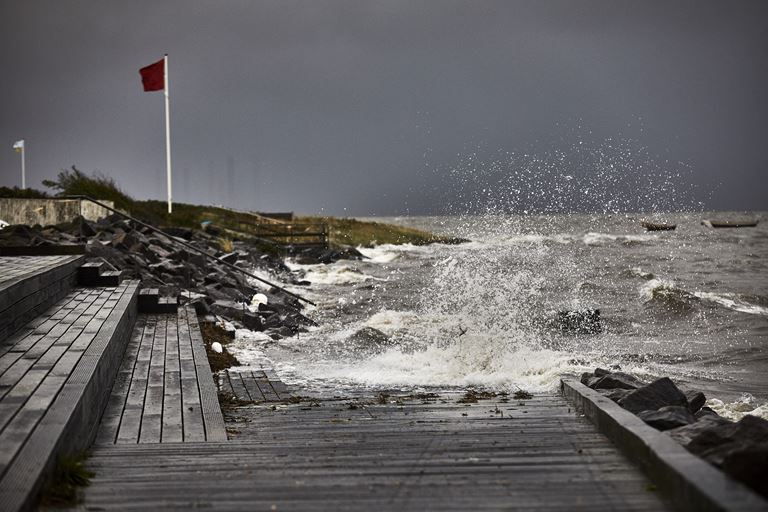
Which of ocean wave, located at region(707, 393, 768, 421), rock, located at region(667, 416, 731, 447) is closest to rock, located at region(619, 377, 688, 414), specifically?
rock, located at region(667, 416, 731, 447)

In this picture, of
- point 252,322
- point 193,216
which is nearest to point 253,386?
point 252,322

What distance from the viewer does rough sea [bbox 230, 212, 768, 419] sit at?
9867 mm

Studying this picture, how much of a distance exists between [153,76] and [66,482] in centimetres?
2657

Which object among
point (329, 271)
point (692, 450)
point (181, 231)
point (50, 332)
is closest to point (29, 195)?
point (181, 231)

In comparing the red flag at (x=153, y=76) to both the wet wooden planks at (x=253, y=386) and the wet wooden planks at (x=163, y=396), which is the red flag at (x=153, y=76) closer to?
the wet wooden planks at (x=163, y=396)

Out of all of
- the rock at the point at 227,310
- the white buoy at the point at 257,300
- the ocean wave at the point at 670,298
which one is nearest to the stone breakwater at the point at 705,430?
the rock at the point at 227,310

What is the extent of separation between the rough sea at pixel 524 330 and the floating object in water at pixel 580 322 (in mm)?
204

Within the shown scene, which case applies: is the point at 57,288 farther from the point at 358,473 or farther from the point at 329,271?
the point at 329,271

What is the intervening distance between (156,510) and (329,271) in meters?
26.8

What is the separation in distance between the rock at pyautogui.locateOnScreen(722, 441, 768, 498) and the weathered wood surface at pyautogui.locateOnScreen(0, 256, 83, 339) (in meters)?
5.40

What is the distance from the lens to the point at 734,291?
23.0 meters

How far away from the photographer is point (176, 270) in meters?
16.2

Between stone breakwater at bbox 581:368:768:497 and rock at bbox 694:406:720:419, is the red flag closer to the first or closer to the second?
stone breakwater at bbox 581:368:768:497

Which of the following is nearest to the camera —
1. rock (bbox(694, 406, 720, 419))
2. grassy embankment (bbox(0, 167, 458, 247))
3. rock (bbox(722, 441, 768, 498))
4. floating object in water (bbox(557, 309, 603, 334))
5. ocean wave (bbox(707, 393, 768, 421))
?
rock (bbox(722, 441, 768, 498))
